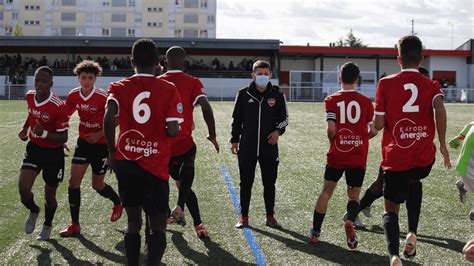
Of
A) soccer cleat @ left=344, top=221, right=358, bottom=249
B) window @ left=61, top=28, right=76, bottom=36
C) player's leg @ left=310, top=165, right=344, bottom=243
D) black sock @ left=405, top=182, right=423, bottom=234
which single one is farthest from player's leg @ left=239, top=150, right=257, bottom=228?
window @ left=61, top=28, right=76, bottom=36

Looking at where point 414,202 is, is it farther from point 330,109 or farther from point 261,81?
point 261,81

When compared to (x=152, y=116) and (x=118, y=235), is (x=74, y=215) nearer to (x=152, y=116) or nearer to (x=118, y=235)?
(x=118, y=235)

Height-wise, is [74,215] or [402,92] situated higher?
[402,92]

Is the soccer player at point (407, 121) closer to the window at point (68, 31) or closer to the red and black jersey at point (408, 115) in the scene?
the red and black jersey at point (408, 115)

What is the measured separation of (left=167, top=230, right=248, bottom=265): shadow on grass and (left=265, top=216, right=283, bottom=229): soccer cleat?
918 millimetres

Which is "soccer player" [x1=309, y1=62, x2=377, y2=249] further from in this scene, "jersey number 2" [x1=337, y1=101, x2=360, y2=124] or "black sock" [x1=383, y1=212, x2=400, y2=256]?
"black sock" [x1=383, y1=212, x2=400, y2=256]

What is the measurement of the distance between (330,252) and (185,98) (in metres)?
2.11

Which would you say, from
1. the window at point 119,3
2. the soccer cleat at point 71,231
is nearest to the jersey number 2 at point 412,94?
the soccer cleat at point 71,231

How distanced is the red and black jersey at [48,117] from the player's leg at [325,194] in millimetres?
2712

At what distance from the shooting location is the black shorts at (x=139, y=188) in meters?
4.59

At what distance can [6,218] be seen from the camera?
7.53m

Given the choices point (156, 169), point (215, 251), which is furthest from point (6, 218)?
point (156, 169)

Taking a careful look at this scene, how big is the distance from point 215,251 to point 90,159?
176 centimetres

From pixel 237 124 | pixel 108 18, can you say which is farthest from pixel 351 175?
pixel 108 18
